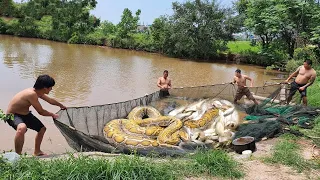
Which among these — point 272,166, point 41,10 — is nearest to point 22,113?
point 272,166

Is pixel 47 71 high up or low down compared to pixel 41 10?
down

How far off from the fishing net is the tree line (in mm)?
9492

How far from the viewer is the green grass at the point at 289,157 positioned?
4.32 meters

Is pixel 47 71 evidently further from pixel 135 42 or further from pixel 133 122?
pixel 135 42

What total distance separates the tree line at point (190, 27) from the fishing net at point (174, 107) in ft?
31.1

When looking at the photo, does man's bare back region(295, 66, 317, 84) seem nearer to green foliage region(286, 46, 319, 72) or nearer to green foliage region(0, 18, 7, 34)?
green foliage region(286, 46, 319, 72)

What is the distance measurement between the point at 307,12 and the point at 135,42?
17.7 metres

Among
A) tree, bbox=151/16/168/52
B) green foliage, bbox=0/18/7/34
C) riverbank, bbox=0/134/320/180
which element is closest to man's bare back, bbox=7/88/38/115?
riverbank, bbox=0/134/320/180

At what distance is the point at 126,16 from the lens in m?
34.9

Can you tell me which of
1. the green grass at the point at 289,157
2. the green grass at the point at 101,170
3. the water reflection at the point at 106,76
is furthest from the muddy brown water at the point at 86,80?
the green grass at the point at 289,157

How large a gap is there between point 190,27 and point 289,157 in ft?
69.9

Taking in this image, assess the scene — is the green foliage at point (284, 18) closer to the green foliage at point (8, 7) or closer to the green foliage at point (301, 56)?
the green foliage at point (301, 56)

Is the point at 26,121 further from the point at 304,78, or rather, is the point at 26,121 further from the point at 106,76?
the point at 106,76

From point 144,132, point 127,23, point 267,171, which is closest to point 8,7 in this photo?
point 127,23
